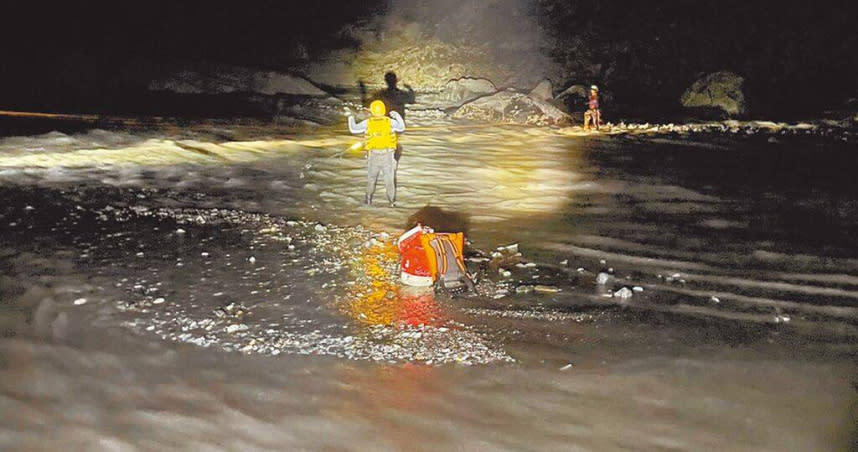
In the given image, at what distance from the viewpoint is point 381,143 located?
39.4 ft

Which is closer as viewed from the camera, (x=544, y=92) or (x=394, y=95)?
(x=544, y=92)

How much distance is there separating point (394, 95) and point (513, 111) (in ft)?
24.2

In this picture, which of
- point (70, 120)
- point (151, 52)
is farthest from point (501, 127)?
point (151, 52)

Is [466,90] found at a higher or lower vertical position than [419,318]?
higher

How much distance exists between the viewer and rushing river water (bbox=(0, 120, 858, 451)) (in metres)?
5.75

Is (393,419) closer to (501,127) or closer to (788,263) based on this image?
(788,263)

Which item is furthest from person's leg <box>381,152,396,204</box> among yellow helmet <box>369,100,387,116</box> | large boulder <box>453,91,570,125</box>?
large boulder <box>453,91,570,125</box>

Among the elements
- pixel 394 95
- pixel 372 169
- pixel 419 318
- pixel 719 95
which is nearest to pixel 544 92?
pixel 719 95

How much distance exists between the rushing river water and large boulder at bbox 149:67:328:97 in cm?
1550

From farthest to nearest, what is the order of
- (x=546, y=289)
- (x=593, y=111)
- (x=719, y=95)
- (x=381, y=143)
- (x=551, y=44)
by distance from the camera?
(x=551, y=44), (x=719, y=95), (x=593, y=111), (x=381, y=143), (x=546, y=289)

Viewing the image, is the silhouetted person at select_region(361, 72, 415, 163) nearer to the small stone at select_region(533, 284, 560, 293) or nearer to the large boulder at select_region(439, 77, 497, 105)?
the large boulder at select_region(439, 77, 497, 105)

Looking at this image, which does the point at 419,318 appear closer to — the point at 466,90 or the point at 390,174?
the point at 390,174

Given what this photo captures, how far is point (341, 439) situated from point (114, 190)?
889 cm

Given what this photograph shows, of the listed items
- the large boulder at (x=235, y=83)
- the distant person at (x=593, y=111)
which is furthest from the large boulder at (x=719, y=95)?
the large boulder at (x=235, y=83)
